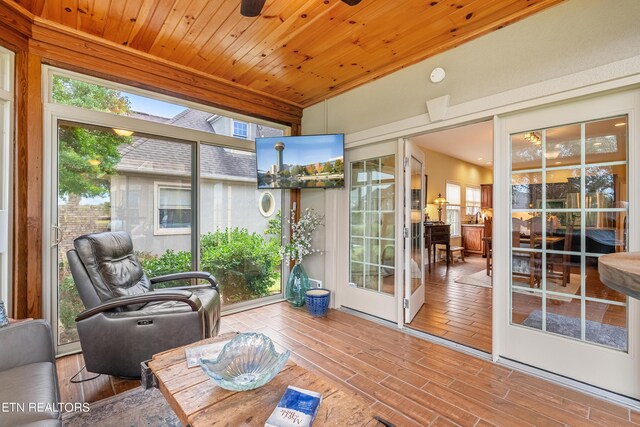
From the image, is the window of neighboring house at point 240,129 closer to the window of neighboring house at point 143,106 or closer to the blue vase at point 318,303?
the window of neighboring house at point 143,106

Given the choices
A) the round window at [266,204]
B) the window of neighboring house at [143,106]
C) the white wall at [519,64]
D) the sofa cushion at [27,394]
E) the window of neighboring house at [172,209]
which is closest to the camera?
the sofa cushion at [27,394]

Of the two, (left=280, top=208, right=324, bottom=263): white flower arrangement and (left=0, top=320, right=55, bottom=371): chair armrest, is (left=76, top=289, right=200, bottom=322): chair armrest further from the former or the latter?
(left=280, top=208, right=324, bottom=263): white flower arrangement

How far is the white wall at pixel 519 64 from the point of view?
1896mm

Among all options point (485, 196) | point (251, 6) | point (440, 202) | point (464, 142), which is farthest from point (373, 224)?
point (485, 196)

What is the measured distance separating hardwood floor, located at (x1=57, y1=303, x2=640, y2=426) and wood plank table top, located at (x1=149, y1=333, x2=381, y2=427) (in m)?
0.84

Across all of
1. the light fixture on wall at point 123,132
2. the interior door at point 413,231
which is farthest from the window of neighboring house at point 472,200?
the light fixture on wall at point 123,132

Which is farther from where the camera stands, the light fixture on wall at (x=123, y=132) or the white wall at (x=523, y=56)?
the light fixture on wall at (x=123, y=132)

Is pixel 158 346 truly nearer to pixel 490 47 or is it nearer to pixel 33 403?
pixel 33 403

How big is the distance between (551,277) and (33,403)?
314 cm

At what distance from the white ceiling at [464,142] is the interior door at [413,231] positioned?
5.00 feet

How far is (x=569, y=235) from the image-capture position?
215cm

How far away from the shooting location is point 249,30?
246 centimetres

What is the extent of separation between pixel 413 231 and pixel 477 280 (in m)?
2.67

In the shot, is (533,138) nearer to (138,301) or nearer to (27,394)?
(138,301)
